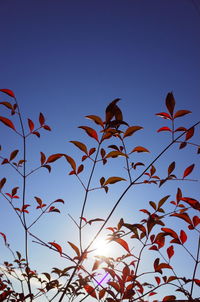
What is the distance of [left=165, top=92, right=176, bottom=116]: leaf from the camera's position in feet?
4.42

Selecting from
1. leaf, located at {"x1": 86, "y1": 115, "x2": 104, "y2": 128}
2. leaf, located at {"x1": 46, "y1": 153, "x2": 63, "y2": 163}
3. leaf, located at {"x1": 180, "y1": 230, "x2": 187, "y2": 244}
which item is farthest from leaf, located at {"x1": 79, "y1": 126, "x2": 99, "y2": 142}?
leaf, located at {"x1": 180, "y1": 230, "x2": 187, "y2": 244}

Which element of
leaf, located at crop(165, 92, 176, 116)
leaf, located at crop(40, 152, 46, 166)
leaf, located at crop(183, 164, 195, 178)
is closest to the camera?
leaf, located at crop(165, 92, 176, 116)

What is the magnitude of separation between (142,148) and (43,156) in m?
0.97

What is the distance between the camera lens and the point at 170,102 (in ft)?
4.62

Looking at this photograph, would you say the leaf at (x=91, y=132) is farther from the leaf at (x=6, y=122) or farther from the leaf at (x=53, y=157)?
the leaf at (x=6, y=122)

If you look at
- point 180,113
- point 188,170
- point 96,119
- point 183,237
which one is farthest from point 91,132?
point 183,237

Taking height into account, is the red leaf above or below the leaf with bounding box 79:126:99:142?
above

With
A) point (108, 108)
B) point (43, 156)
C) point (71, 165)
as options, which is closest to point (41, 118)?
point (43, 156)

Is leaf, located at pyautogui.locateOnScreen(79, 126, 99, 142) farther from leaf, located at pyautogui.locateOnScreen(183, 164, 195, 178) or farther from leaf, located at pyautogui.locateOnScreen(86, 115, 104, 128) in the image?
leaf, located at pyautogui.locateOnScreen(183, 164, 195, 178)

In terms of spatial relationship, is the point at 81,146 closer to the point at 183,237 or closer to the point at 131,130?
the point at 131,130

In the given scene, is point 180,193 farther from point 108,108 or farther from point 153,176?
point 108,108

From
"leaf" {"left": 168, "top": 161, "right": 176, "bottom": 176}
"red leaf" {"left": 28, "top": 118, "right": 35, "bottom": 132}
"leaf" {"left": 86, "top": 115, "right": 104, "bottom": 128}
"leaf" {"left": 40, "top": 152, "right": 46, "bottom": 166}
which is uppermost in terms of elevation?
"red leaf" {"left": 28, "top": 118, "right": 35, "bottom": 132}

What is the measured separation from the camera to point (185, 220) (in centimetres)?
165

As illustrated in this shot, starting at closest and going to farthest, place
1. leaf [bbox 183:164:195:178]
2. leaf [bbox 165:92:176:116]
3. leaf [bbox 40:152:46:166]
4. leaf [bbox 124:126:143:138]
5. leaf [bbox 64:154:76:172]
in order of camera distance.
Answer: leaf [bbox 165:92:176:116]
leaf [bbox 124:126:143:138]
leaf [bbox 64:154:76:172]
leaf [bbox 183:164:195:178]
leaf [bbox 40:152:46:166]
